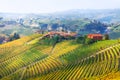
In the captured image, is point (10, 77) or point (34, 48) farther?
point (34, 48)

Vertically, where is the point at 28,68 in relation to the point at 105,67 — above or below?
below

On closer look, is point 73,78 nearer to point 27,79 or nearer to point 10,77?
point 27,79

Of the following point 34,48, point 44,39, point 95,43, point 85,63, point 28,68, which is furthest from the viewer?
point 44,39

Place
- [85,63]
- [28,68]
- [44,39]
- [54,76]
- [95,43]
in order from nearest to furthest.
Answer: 1. [54,76]
2. [85,63]
3. [28,68]
4. [95,43]
5. [44,39]

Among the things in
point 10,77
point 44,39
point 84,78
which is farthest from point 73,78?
point 44,39

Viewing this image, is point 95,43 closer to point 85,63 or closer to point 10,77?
point 85,63

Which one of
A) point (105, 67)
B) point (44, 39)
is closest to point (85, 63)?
point (105, 67)
